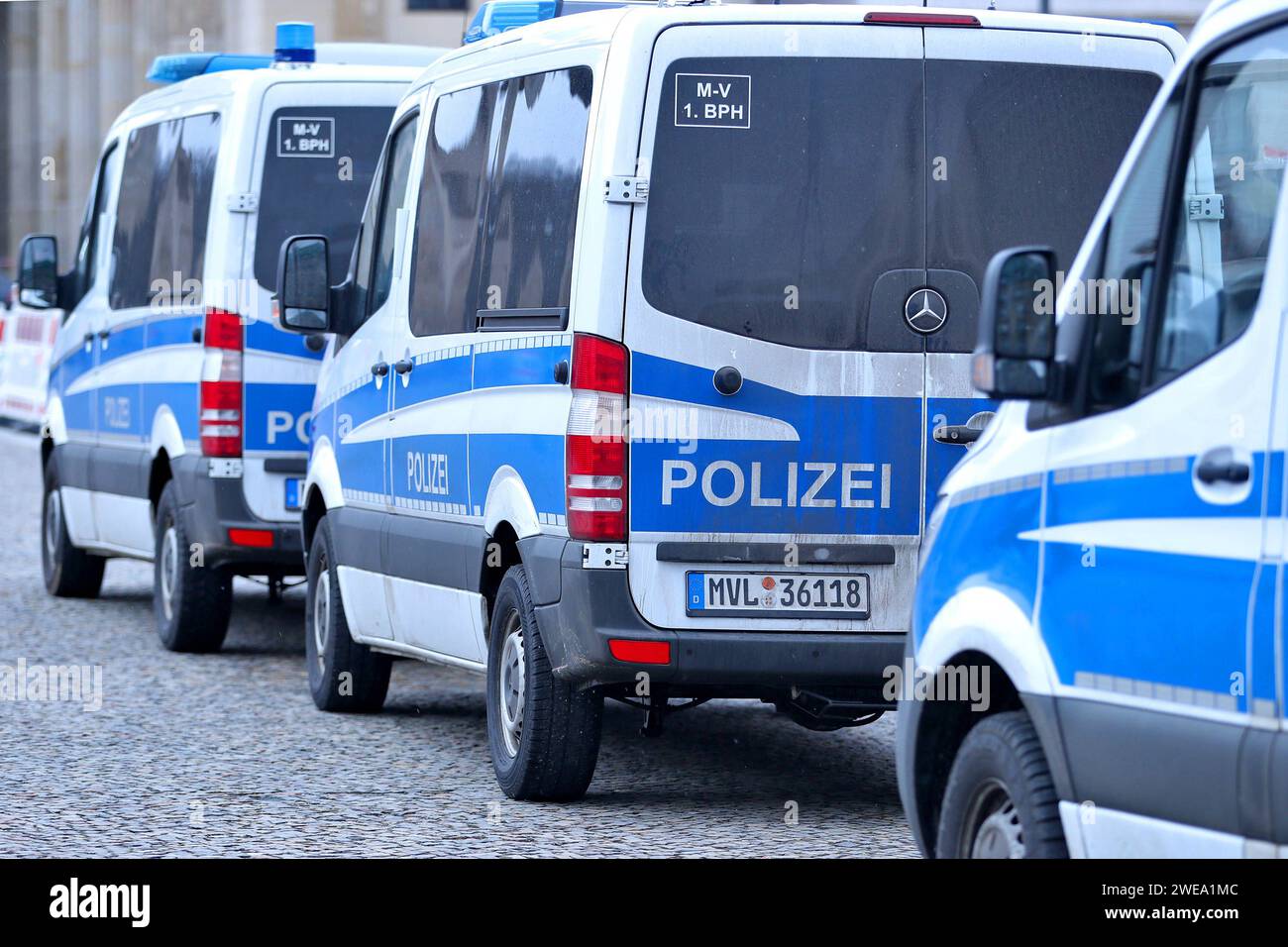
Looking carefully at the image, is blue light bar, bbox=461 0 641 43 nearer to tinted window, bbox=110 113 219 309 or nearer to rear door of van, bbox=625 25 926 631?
rear door of van, bbox=625 25 926 631

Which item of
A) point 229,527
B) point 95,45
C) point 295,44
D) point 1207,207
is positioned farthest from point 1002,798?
point 95,45

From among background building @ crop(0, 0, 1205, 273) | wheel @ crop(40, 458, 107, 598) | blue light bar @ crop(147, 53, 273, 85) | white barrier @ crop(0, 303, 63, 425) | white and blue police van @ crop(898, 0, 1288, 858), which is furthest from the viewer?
background building @ crop(0, 0, 1205, 273)

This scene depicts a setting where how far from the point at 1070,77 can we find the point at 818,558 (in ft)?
5.06

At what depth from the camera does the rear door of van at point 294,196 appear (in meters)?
10.9

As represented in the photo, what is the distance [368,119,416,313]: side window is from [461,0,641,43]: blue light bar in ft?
1.43

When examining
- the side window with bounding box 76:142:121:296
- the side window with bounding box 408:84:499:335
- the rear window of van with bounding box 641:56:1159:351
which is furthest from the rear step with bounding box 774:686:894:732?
the side window with bounding box 76:142:121:296

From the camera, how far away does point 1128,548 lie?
174 inches

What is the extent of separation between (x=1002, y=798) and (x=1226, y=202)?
2571mm

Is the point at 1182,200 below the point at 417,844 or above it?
above

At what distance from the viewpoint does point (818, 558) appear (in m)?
7.14

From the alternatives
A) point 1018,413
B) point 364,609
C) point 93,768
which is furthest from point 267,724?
point 1018,413

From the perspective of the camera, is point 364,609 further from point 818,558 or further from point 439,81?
point 818,558

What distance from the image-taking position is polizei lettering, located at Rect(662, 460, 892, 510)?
7.06 metres

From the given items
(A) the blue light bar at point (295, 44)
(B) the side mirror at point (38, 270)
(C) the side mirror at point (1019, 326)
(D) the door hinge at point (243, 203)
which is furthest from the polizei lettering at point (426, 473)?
(B) the side mirror at point (38, 270)
